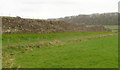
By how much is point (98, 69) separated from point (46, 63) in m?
5.22

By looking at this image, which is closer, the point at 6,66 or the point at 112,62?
the point at 6,66

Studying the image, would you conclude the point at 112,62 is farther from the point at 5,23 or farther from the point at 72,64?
the point at 5,23

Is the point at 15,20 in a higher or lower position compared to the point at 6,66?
higher

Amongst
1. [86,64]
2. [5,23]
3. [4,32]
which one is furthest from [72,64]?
[5,23]

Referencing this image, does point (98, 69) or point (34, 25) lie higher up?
point (34, 25)

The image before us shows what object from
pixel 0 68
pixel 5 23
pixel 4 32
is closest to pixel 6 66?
pixel 0 68

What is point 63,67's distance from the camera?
60.4 ft

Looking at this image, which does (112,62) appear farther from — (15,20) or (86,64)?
(15,20)

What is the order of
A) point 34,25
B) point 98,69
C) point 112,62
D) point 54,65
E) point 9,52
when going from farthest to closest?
1. point 34,25
2. point 9,52
3. point 112,62
4. point 54,65
5. point 98,69

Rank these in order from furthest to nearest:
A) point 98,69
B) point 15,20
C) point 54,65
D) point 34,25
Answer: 1. point 34,25
2. point 15,20
3. point 54,65
4. point 98,69

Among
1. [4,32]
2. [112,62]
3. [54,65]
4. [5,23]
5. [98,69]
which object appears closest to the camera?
[98,69]

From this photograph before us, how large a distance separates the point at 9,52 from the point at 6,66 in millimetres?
7765

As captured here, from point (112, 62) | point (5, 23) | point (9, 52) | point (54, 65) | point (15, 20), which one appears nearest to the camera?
point (54, 65)

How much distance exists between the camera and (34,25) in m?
55.4
